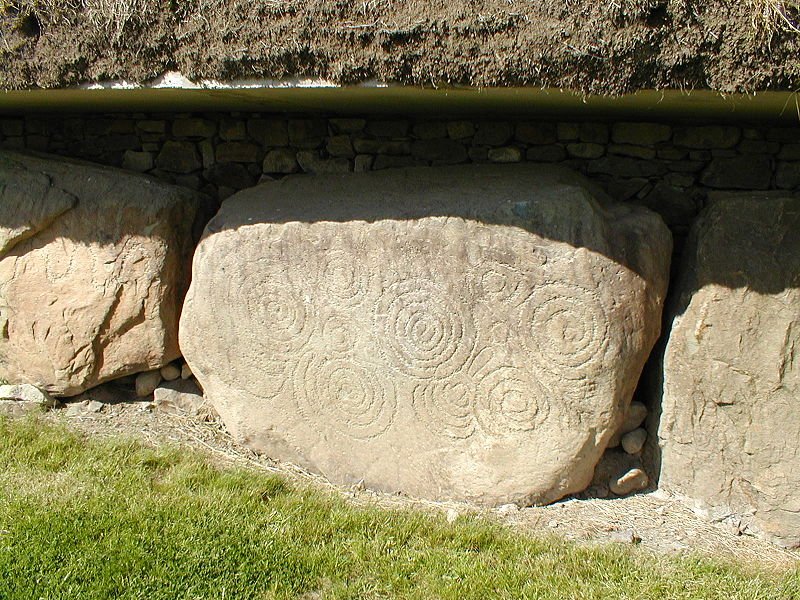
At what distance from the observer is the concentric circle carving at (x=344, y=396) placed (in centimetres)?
367

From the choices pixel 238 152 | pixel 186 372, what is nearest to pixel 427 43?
pixel 238 152

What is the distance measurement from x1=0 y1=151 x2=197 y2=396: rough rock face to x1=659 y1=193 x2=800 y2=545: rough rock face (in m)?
2.49

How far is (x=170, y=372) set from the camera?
4.38 m

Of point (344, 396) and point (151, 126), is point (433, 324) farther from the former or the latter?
point (151, 126)

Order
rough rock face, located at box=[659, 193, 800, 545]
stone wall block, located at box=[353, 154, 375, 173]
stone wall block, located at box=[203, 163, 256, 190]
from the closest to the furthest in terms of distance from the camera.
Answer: rough rock face, located at box=[659, 193, 800, 545], stone wall block, located at box=[353, 154, 375, 173], stone wall block, located at box=[203, 163, 256, 190]

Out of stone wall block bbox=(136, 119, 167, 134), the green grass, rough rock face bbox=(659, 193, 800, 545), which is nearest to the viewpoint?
the green grass

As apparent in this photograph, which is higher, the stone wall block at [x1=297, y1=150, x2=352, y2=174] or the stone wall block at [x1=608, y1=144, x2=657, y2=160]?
the stone wall block at [x1=608, y1=144, x2=657, y2=160]

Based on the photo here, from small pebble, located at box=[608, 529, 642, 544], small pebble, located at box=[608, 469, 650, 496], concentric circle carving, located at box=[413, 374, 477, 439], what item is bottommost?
small pebble, located at box=[608, 529, 642, 544]

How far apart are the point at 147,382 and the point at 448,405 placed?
1.78 meters

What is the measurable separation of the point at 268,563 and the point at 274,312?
120 cm

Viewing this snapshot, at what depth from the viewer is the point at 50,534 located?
3.13 meters

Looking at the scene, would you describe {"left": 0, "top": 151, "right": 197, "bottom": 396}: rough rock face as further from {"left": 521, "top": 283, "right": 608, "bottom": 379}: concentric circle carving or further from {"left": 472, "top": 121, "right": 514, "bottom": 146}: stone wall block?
{"left": 521, "top": 283, "right": 608, "bottom": 379}: concentric circle carving

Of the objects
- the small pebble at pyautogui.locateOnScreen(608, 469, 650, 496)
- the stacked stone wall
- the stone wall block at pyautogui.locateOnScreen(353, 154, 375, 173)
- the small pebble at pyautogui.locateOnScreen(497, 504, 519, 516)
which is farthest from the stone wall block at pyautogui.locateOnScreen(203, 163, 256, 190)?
the small pebble at pyautogui.locateOnScreen(608, 469, 650, 496)

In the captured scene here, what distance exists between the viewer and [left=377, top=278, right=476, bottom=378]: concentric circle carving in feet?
11.5
